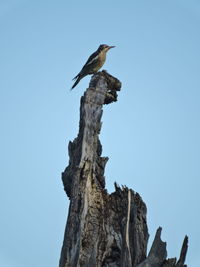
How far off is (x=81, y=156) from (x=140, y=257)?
1.95 metres

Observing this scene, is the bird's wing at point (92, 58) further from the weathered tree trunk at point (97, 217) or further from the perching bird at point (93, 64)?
the weathered tree trunk at point (97, 217)

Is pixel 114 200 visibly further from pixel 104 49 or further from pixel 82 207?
pixel 104 49

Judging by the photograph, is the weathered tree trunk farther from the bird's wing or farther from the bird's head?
the bird's head

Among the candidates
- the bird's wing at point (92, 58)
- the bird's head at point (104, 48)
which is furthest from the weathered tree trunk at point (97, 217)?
the bird's head at point (104, 48)

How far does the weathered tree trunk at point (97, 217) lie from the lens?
10.1 m

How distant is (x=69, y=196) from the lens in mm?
11102

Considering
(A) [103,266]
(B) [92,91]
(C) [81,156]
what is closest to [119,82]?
(B) [92,91]

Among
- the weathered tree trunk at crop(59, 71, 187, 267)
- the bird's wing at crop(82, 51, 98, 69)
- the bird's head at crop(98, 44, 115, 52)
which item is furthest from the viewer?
the bird's head at crop(98, 44, 115, 52)

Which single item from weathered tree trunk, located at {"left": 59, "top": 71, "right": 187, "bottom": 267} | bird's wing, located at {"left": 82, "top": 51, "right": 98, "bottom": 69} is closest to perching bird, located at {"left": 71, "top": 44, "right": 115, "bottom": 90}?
bird's wing, located at {"left": 82, "top": 51, "right": 98, "bottom": 69}

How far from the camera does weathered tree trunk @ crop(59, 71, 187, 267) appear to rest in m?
10.1

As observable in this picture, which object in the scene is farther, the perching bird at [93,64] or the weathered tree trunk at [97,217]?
the perching bird at [93,64]

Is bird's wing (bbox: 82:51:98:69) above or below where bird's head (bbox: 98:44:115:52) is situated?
below

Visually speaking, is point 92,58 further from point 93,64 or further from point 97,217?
point 97,217

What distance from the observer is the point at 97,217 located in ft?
35.3
